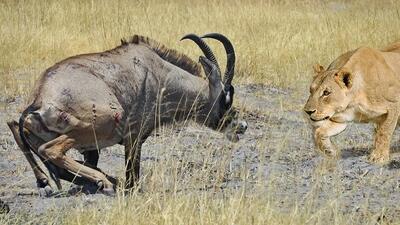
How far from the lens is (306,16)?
19.9 metres

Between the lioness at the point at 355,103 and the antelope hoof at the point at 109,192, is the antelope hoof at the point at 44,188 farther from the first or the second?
the lioness at the point at 355,103

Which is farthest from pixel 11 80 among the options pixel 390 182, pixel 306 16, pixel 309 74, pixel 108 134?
pixel 306 16

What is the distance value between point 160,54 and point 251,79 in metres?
5.02

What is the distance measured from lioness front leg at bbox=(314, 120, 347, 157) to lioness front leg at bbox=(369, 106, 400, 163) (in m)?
0.36

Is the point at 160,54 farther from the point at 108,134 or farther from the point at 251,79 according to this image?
the point at 251,79

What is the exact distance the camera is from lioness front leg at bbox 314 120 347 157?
927 cm

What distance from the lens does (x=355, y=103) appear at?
9.19m

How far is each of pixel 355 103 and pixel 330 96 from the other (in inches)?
9.8

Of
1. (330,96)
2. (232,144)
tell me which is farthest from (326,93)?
(232,144)

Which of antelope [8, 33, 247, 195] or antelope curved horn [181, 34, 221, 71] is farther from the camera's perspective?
antelope curved horn [181, 34, 221, 71]

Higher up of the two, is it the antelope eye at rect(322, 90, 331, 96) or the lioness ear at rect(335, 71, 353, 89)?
the lioness ear at rect(335, 71, 353, 89)

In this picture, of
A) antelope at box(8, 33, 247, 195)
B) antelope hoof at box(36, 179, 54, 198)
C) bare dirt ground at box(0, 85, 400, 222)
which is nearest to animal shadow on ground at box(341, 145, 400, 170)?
bare dirt ground at box(0, 85, 400, 222)

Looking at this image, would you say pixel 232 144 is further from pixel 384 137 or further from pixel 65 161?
pixel 65 161

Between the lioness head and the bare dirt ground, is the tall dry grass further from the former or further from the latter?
the lioness head
